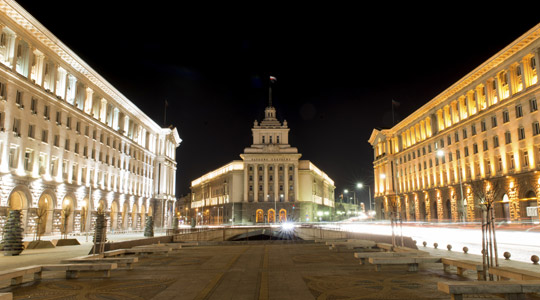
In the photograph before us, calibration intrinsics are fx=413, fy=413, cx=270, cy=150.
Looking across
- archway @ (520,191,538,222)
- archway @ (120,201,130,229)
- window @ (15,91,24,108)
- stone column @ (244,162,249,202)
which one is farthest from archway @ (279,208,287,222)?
window @ (15,91,24,108)

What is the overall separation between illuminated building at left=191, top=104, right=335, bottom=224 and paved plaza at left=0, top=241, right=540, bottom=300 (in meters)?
97.3

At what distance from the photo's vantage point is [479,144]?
5875cm

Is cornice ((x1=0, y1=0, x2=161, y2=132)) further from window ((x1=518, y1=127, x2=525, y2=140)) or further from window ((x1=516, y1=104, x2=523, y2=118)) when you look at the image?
window ((x1=518, y1=127, x2=525, y2=140))

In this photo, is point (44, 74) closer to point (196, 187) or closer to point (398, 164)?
point (398, 164)

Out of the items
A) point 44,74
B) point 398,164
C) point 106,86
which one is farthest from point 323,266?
point 398,164

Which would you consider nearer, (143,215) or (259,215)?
(143,215)

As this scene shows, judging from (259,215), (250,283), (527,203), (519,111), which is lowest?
(250,283)

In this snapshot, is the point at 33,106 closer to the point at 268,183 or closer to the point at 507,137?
the point at 507,137

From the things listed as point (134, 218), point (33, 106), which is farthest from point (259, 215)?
point (33, 106)

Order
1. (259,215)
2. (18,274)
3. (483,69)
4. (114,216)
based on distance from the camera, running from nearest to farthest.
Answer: (18,274) → (483,69) → (114,216) → (259,215)

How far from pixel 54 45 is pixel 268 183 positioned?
78751 mm

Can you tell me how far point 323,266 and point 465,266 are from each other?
524 cm

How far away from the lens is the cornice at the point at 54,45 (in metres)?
36.5

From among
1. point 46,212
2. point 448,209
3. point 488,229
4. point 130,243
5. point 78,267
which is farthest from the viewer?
point 448,209
